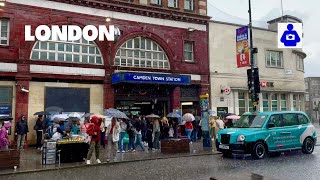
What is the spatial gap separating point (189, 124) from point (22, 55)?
35.6ft

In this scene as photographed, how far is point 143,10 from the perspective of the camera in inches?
966

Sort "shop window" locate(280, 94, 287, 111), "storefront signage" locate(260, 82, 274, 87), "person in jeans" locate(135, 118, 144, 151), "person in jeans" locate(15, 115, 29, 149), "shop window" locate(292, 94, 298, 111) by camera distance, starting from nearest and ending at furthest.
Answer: "person in jeans" locate(135, 118, 144, 151), "person in jeans" locate(15, 115, 29, 149), "storefront signage" locate(260, 82, 274, 87), "shop window" locate(280, 94, 287, 111), "shop window" locate(292, 94, 298, 111)

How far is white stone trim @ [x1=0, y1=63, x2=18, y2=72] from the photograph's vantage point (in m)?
19.4

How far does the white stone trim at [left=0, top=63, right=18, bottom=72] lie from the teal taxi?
1263 centimetres

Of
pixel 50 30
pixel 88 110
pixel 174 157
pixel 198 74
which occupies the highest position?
pixel 50 30

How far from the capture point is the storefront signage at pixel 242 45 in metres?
20.9

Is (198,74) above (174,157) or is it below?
above

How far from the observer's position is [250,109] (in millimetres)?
29844

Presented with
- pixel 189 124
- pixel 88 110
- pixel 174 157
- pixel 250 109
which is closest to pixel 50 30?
pixel 88 110

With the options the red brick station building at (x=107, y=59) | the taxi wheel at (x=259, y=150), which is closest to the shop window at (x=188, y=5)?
the red brick station building at (x=107, y=59)

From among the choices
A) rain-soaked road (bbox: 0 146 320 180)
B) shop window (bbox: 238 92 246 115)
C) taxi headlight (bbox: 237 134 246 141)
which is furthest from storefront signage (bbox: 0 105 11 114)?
shop window (bbox: 238 92 246 115)

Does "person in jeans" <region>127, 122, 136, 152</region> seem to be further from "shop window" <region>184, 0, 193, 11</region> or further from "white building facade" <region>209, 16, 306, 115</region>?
"shop window" <region>184, 0, 193, 11</region>

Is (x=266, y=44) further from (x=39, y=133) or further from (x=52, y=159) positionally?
(x=52, y=159)

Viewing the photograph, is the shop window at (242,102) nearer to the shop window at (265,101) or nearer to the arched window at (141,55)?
the shop window at (265,101)
